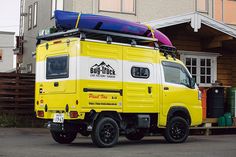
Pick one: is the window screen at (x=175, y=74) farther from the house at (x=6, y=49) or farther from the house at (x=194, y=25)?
the house at (x=6, y=49)

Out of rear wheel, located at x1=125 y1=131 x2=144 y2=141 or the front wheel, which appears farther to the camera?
rear wheel, located at x1=125 y1=131 x2=144 y2=141

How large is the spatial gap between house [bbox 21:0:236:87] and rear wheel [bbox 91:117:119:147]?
6.56m

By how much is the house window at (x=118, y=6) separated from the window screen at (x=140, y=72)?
28.5ft

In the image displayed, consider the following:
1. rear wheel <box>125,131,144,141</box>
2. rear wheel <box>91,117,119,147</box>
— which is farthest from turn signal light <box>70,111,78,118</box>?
rear wheel <box>125,131,144,141</box>

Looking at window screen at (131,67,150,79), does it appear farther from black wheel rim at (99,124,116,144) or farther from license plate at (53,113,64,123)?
license plate at (53,113,64,123)

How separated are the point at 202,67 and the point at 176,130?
25.4 ft

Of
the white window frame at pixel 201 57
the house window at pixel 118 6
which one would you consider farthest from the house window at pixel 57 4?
the white window frame at pixel 201 57

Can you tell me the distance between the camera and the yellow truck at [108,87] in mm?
11594

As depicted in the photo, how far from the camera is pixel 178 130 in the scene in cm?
1368

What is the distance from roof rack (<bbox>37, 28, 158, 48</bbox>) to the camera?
38.7 ft

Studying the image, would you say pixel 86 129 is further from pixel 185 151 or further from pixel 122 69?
pixel 185 151

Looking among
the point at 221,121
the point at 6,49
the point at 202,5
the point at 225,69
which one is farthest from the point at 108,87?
the point at 6,49

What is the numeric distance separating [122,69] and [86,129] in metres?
1.79

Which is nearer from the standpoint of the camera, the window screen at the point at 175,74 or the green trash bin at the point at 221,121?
the window screen at the point at 175,74
